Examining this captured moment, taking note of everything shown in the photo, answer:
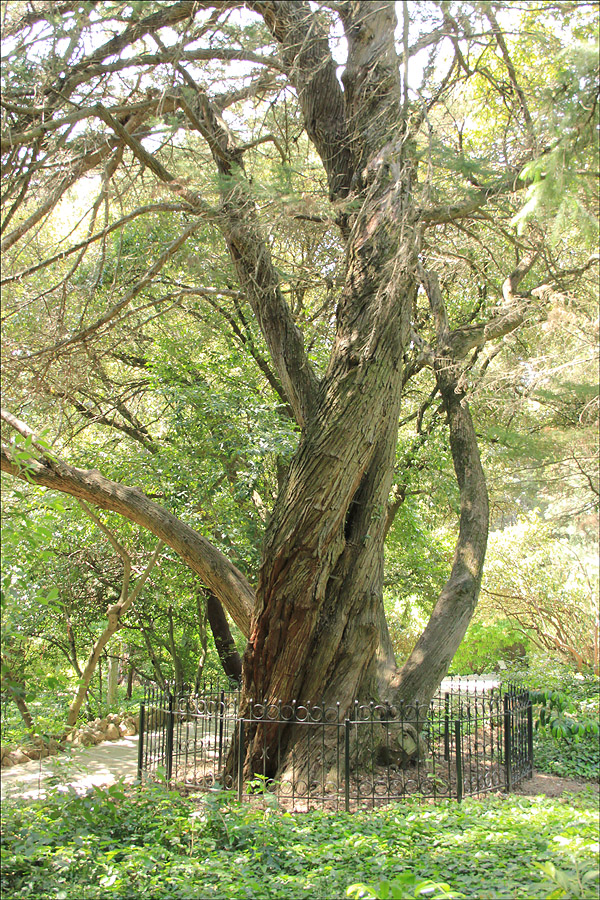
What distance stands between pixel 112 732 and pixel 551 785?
19.9 feet

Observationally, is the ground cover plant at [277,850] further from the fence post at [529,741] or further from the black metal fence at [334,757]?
the fence post at [529,741]

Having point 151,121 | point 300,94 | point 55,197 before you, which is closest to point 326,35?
point 300,94

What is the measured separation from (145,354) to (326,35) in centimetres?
655

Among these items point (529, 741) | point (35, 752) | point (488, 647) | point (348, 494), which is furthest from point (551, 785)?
point (488, 647)

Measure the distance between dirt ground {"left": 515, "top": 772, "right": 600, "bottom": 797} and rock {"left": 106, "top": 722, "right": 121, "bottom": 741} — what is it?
5799 millimetres

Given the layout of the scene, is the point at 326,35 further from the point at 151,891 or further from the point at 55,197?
the point at 151,891

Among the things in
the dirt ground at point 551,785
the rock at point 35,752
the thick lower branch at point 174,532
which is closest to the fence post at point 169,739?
the thick lower branch at point 174,532

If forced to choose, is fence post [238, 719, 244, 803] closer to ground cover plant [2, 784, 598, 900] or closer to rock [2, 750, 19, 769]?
ground cover plant [2, 784, 598, 900]

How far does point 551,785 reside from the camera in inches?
288

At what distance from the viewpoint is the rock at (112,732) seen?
32.9 ft

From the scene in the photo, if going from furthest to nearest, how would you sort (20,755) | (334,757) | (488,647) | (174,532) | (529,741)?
(488,647), (20,755), (529,741), (174,532), (334,757)

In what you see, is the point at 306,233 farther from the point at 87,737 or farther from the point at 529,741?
the point at 87,737

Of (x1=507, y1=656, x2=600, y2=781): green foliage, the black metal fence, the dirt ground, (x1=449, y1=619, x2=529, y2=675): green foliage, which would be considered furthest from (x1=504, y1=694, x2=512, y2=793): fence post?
(x1=449, y1=619, x2=529, y2=675): green foliage

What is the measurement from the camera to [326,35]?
7.00 m
